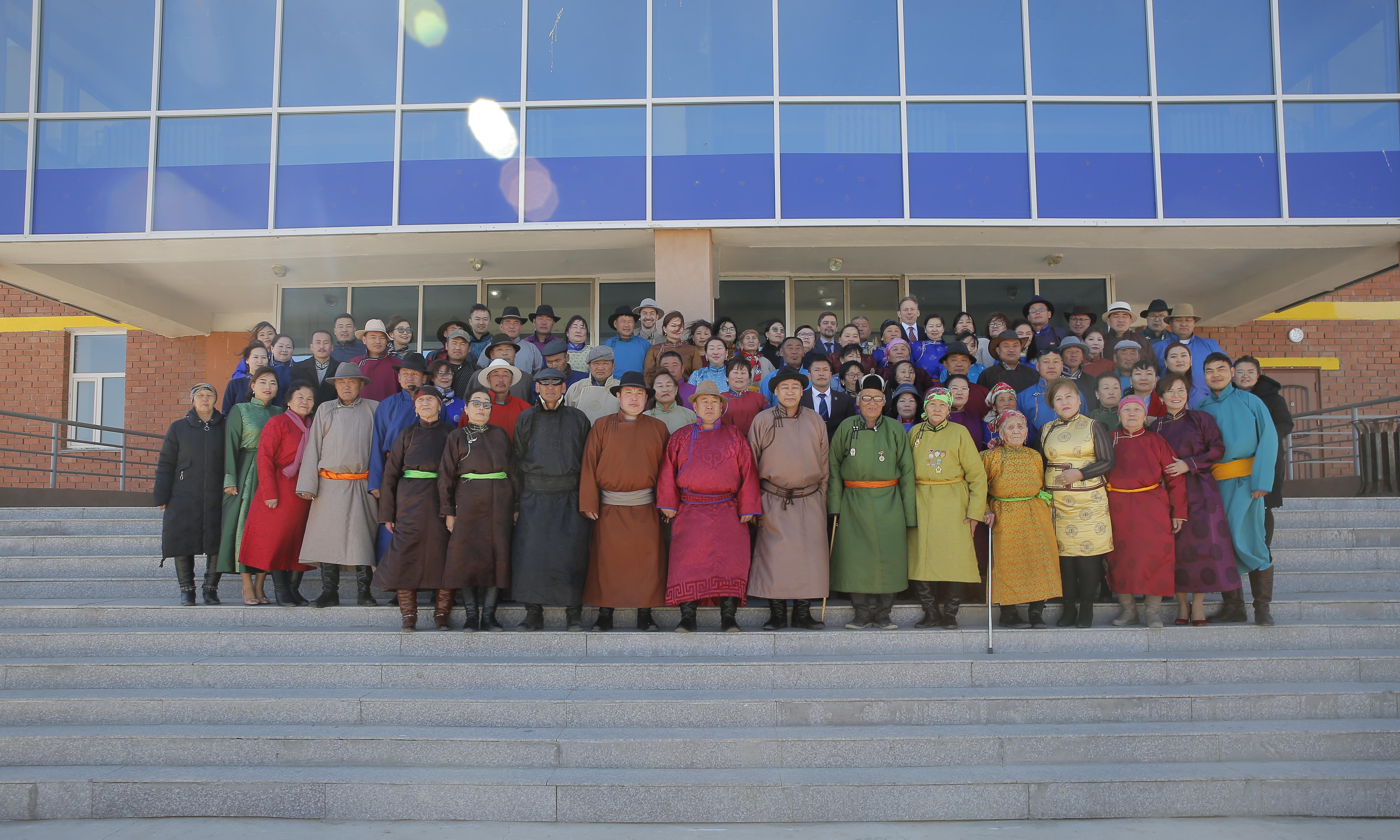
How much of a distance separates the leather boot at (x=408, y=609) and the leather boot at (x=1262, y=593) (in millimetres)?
5550

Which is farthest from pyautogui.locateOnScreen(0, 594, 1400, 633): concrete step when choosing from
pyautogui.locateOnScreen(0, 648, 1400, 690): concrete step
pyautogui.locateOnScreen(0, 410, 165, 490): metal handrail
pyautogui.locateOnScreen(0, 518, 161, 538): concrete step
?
pyautogui.locateOnScreen(0, 410, 165, 490): metal handrail

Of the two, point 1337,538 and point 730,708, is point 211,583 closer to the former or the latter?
point 730,708

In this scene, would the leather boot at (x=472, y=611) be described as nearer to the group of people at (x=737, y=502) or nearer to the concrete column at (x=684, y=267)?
the group of people at (x=737, y=502)

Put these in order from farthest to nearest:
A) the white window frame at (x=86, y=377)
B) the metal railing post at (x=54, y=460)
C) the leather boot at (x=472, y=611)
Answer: the white window frame at (x=86, y=377) → the metal railing post at (x=54, y=460) → the leather boot at (x=472, y=611)

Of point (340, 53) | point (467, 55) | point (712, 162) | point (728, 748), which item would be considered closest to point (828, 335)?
point (712, 162)

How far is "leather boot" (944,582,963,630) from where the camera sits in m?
6.03

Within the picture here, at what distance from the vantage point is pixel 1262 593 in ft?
19.4

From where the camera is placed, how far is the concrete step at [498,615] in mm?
6129

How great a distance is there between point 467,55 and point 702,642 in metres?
7.27

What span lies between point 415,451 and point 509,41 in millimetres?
5737

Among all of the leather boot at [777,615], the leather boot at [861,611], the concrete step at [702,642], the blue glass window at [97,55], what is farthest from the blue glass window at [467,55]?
the leather boot at [861,611]

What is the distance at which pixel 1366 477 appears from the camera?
370 inches

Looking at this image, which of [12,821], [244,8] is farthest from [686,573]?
[244,8]

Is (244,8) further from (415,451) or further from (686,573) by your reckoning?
(686,573)
